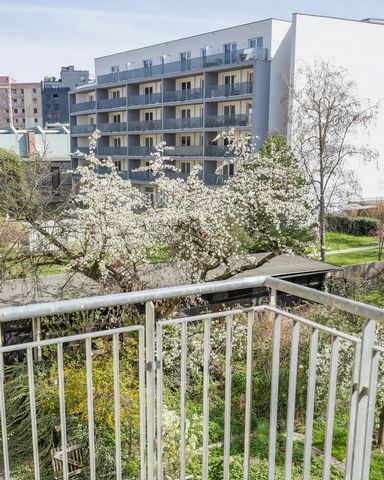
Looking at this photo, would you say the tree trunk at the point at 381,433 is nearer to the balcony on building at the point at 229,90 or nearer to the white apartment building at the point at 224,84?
the white apartment building at the point at 224,84

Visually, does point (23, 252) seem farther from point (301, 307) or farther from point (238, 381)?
point (301, 307)

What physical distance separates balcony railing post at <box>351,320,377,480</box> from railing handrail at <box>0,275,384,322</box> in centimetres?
9

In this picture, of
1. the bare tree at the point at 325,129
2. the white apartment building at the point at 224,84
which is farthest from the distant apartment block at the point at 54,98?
the bare tree at the point at 325,129

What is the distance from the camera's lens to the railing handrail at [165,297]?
75.0 inches

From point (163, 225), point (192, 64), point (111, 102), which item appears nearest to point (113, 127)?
point (111, 102)

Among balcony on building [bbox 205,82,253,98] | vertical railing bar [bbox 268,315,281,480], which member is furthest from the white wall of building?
vertical railing bar [bbox 268,315,281,480]

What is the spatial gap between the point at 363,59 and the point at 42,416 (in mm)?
27304

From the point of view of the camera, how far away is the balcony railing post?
2.07 metres

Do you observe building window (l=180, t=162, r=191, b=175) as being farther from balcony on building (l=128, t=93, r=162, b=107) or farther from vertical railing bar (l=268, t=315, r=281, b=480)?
vertical railing bar (l=268, t=315, r=281, b=480)

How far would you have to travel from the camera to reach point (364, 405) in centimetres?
212

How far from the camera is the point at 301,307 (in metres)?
10.7

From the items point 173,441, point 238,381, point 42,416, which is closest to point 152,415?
point 173,441

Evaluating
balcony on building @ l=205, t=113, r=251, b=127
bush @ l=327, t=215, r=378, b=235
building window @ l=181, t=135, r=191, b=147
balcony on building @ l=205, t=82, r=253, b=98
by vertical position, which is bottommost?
bush @ l=327, t=215, r=378, b=235

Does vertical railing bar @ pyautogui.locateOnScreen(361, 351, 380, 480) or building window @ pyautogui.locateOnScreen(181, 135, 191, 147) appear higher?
building window @ pyautogui.locateOnScreen(181, 135, 191, 147)
